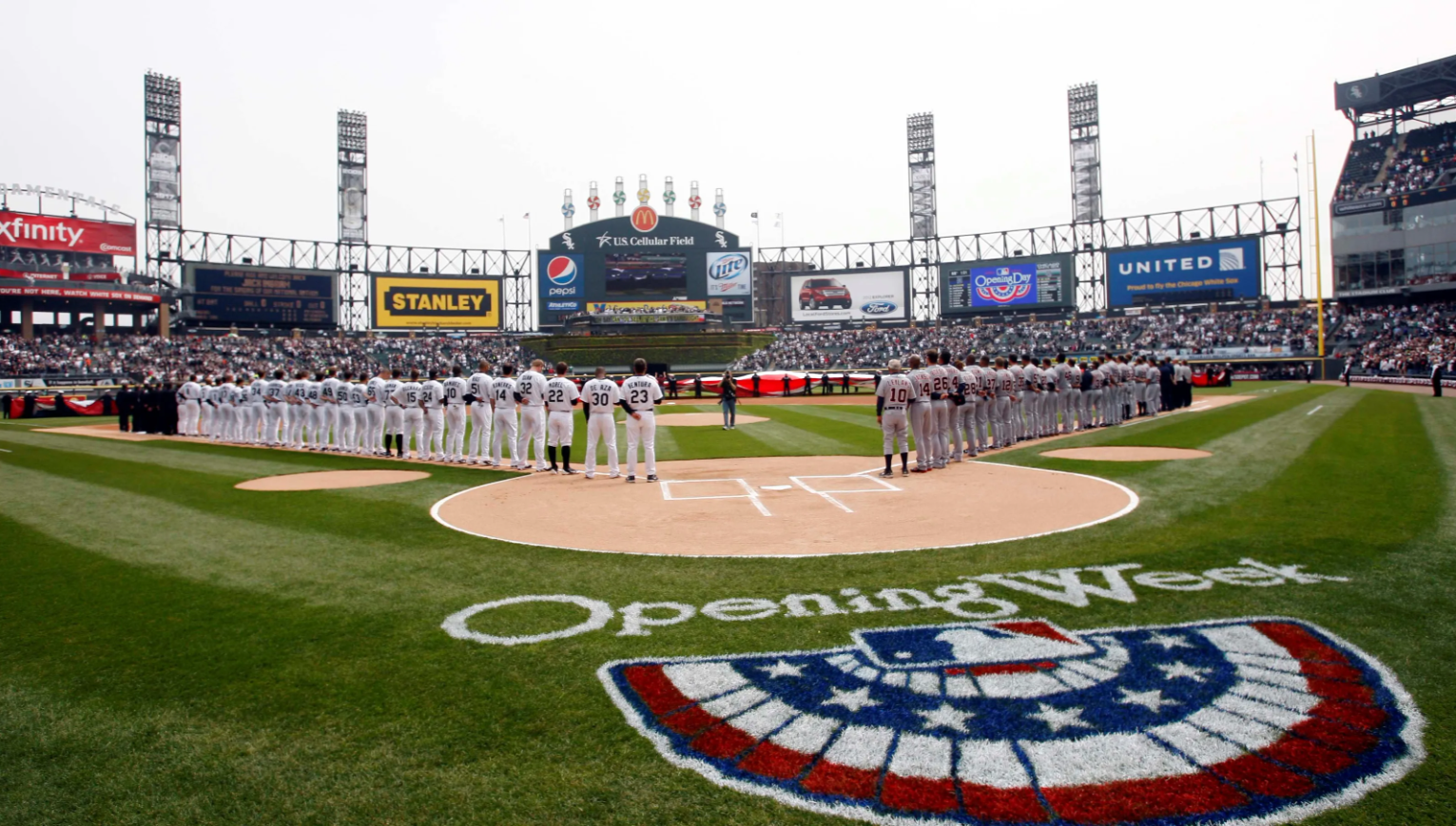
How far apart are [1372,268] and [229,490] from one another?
2783 inches

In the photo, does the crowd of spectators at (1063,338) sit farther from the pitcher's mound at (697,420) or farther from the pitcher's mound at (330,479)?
the pitcher's mound at (330,479)

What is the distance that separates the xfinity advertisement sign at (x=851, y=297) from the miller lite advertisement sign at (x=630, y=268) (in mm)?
6303

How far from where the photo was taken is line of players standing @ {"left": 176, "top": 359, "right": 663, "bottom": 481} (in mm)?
13797

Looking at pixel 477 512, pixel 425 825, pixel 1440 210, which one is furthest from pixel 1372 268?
pixel 425 825

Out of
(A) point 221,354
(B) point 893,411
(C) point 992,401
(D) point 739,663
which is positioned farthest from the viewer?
(A) point 221,354

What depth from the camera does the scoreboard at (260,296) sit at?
65.6 meters

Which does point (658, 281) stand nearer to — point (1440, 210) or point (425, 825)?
point (1440, 210)

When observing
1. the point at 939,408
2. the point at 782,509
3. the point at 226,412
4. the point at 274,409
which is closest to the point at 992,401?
the point at 939,408

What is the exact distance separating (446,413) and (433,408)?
1.12 m

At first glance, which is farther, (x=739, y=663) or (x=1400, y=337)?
(x=1400, y=337)

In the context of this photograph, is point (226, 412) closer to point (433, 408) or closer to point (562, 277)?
point (433, 408)

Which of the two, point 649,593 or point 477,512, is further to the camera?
point 477,512

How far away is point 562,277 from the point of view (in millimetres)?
72562

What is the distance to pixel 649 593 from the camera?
6223 millimetres
